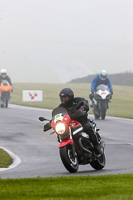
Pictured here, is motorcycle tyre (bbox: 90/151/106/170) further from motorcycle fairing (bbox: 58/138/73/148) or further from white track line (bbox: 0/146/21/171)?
white track line (bbox: 0/146/21/171)

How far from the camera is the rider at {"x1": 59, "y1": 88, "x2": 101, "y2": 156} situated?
32.8 ft

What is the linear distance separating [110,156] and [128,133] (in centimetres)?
618

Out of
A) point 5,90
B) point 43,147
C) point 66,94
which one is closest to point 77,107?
point 66,94

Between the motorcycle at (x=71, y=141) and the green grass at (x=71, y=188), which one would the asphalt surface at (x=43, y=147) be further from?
the green grass at (x=71, y=188)

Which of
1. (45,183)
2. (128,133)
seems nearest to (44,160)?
(45,183)

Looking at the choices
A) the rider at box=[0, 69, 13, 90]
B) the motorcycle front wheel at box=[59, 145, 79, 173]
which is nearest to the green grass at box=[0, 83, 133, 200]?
the motorcycle front wheel at box=[59, 145, 79, 173]

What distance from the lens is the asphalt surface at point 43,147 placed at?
10.8 m

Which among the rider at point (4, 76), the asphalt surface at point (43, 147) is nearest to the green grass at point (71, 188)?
the asphalt surface at point (43, 147)

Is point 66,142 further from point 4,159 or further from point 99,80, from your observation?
point 99,80

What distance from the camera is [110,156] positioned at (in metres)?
13.6

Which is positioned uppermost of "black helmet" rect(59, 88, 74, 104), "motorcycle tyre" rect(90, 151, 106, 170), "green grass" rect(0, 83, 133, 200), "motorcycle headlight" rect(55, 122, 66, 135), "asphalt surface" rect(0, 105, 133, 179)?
"black helmet" rect(59, 88, 74, 104)

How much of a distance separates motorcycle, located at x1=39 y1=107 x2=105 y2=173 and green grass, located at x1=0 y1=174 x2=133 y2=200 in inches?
34.2

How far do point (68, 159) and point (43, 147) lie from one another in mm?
6168

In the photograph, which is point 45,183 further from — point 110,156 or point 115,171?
point 110,156
